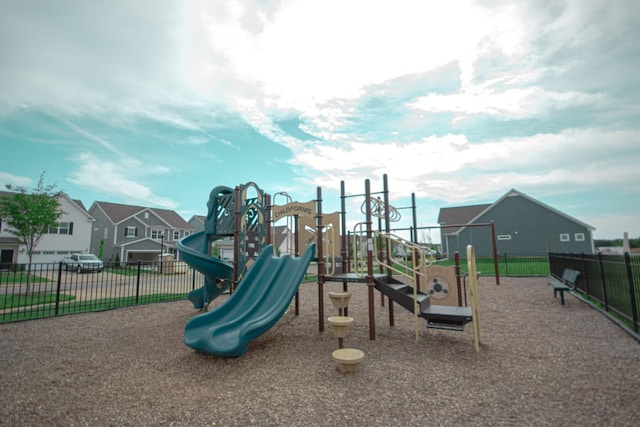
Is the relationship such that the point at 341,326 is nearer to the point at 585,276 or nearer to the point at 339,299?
the point at 339,299

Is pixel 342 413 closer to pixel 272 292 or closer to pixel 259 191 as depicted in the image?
pixel 272 292

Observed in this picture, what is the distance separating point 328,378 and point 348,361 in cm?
35

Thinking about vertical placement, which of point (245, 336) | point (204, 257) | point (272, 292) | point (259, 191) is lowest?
point (245, 336)

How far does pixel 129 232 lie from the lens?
1314 inches

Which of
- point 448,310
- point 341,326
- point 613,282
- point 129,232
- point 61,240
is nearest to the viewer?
point 341,326

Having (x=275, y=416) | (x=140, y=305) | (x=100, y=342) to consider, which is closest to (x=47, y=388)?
(x=100, y=342)

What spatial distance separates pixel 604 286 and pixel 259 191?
29.2 ft

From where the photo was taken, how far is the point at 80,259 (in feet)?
82.1

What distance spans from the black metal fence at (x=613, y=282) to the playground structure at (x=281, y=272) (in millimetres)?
3046

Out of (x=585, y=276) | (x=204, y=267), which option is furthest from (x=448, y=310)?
(x=585, y=276)

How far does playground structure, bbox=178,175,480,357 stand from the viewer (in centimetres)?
519

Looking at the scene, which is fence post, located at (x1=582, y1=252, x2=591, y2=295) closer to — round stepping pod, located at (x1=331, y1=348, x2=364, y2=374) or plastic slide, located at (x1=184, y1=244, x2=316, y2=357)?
plastic slide, located at (x1=184, y1=244, x2=316, y2=357)

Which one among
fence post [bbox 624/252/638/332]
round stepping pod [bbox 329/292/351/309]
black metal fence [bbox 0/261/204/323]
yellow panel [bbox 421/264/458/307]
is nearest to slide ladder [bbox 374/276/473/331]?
round stepping pod [bbox 329/292/351/309]

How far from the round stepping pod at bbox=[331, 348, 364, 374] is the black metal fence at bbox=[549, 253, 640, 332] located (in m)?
5.41
